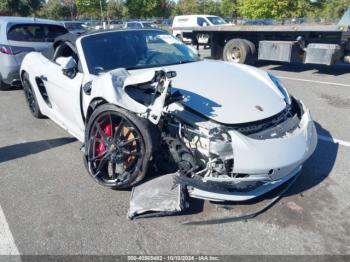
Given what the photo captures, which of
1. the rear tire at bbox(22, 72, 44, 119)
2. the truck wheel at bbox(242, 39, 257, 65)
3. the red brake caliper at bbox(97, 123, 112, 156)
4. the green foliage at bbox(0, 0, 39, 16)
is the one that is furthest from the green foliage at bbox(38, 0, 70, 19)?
the red brake caliper at bbox(97, 123, 112, 156)

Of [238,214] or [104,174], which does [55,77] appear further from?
[238,214]

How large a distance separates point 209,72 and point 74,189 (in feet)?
6.53

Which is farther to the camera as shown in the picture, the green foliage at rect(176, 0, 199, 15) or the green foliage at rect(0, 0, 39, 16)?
the green foliage at rect(176, 0, 199, 15)

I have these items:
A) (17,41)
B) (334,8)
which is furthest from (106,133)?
(334,8)

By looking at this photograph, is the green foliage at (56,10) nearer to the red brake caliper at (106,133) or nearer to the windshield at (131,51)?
the windshield at (131,51)

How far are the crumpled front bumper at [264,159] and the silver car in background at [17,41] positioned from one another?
5.66 m

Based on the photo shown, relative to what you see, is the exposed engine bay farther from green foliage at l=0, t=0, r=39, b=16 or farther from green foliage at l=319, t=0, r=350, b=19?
green foliage at l=319, t=0, r=350, b=19

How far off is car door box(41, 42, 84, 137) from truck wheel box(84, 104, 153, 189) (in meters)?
0.54

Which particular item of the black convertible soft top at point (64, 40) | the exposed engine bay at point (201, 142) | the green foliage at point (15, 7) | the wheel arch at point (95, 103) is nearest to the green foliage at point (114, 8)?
the green foliage at point (15, 7)

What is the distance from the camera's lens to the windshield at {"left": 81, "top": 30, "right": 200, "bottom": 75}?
3.74 metres

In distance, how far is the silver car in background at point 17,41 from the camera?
6715mm

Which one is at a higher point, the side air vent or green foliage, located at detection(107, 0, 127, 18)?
green foliage, located at detection(107, 0, 127, 18)

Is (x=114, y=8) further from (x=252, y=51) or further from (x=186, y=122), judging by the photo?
(x=186, y=122)

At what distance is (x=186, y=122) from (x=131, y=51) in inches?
64.9
